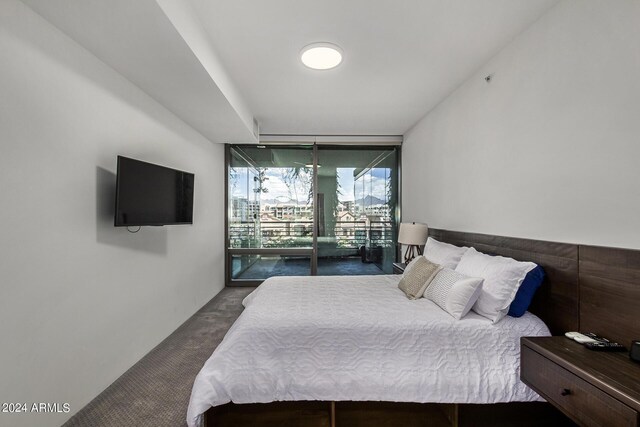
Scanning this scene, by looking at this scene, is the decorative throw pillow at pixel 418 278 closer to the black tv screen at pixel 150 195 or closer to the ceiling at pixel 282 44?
the ceiling at pixel 282 44

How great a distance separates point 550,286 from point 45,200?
3.08 m

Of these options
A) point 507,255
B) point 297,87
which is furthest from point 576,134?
point 297,87

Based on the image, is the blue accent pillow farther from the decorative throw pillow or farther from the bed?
the decorative throw pillow

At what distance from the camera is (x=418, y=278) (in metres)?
2.26

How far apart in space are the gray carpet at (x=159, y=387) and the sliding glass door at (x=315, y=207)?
1877 mm

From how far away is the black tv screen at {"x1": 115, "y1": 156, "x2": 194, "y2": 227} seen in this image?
1.98 m

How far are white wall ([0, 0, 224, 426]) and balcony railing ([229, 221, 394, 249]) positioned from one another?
215 centimetres

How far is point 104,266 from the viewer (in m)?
2.00

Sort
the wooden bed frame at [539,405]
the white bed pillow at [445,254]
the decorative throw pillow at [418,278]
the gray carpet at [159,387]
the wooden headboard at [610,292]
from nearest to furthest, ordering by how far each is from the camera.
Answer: the wooden headboard at [610,292]
the wooden bed frame at [539,405]
the gray carpet at [159,387]
the decorative throw pillow at [418,278]
the white bed pillow at [445,254]

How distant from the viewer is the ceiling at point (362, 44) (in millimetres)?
1847

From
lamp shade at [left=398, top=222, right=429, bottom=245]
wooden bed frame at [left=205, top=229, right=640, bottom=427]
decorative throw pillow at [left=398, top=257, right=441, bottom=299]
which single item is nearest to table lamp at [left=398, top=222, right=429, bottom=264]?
lamp shade at [left=398, top=222, right=429, bottom=245]

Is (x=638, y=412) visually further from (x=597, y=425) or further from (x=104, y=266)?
(x=104, y=266)

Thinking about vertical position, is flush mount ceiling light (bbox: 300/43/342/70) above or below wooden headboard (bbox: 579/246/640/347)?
above

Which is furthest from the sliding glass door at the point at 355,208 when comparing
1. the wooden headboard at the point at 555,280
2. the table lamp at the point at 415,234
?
the wooden headboard at the point at 555,280
